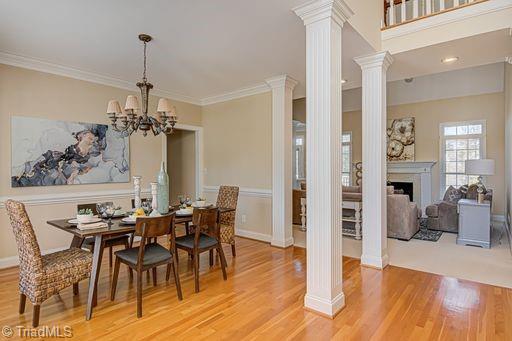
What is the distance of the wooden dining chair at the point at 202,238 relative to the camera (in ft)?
10.2

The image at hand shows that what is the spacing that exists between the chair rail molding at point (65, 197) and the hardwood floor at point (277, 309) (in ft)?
3.17

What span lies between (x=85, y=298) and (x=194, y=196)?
3.50m

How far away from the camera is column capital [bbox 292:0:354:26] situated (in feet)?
8.19

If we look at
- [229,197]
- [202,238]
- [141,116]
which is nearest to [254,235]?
[229,197]

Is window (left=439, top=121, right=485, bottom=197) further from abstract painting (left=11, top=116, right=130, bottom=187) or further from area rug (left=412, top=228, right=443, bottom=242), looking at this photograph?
abstract painting (left=11, top=116, right=130, bottom=187)

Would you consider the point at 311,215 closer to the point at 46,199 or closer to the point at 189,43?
the point at 189,43

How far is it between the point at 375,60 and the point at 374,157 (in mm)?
1223

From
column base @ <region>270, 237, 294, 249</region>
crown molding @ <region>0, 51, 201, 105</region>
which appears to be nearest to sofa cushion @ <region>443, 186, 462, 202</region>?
column base @ <region>270, 237, 294, 249</region>

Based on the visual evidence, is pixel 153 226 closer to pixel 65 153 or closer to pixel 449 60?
pixel 65 153

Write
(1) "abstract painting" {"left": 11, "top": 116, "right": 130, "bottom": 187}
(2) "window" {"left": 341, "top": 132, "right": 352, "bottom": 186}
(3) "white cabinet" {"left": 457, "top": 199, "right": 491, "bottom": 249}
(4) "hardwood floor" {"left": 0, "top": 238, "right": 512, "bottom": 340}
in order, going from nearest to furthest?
(4) "hardwood floor" {"left": 0, "top": 238, "right": 512, "bottom": 340} → (1) "abstract painting" {"left": 11, "top": 116, "right": 130, "bottom": 187} → (3) "white cabinet" {"left": 457, "top": 199, "right": 491, "bottom": 249} → (2) "window" {"left": 341, "top": 132, "right": 352, "bottom": 186}

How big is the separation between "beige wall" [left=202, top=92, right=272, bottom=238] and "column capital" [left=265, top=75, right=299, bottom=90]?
0.82ft

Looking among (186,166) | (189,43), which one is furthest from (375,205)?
(186,166)

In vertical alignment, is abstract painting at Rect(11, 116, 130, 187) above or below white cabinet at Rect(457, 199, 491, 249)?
above

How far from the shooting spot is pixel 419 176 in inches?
296
